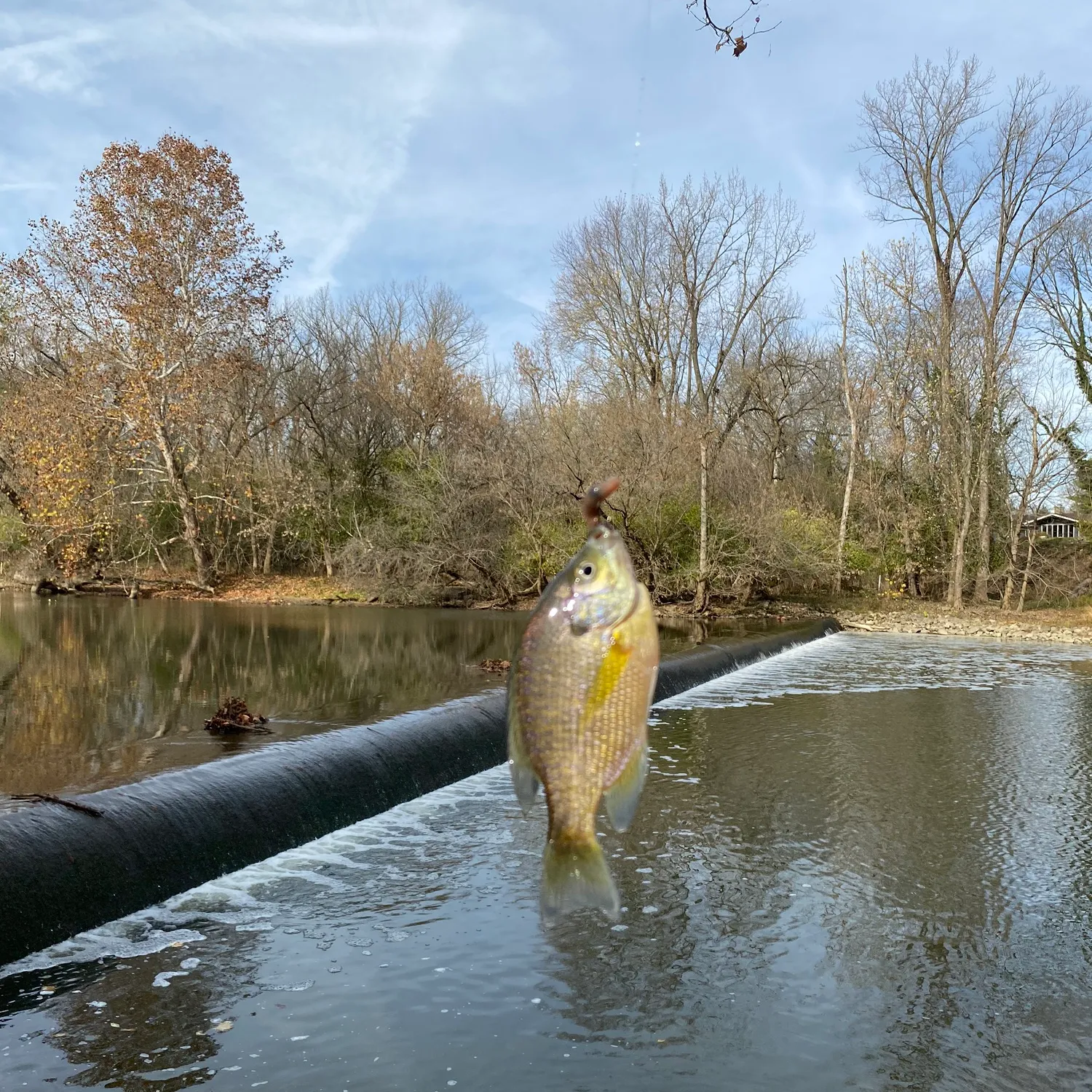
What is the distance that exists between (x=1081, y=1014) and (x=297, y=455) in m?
32.7

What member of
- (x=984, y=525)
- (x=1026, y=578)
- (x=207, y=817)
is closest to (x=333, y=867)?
(x=207, y=817)

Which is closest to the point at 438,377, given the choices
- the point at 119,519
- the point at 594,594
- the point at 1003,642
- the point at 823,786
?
the point at 119,519

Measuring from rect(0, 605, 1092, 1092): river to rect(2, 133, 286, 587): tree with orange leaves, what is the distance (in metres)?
21.3

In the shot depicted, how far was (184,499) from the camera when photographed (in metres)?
27.5

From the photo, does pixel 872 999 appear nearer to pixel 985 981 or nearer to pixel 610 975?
pixel 985 981

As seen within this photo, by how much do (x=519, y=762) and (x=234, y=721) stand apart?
26.9 feet

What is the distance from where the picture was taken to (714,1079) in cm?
397

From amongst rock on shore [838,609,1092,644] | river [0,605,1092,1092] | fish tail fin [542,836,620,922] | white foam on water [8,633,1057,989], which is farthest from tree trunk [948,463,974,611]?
fish tail fin [542,836,620,922]

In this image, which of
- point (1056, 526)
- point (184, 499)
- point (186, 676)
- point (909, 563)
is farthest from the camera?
point (1056, 526)

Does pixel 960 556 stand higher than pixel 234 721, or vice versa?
pixel 960 556

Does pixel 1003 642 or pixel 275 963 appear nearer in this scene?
pixel 275 963

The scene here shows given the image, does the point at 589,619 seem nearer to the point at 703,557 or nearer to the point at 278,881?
the point at 278,881

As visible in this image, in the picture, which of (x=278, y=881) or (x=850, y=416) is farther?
(x=850, y=416)

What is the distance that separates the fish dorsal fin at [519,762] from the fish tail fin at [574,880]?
75mm
